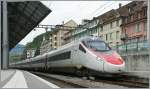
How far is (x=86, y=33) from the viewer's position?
14508 mm

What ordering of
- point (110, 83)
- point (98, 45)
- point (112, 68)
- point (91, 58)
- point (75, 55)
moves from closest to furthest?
point (110, 83)
point (112, 68)
point (98, 45)
point (91, 58)
point (75, 55)

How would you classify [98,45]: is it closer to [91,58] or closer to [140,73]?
[91,58]

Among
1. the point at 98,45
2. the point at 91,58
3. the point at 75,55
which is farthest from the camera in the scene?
the point at 75,55

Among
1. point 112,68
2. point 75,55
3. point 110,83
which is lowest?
point 110,83

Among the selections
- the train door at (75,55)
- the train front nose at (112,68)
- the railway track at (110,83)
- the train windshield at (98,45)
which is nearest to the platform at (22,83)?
the railway track at (110,83)

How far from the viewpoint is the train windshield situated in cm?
1493

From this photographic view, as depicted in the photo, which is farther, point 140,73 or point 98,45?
point 98,45

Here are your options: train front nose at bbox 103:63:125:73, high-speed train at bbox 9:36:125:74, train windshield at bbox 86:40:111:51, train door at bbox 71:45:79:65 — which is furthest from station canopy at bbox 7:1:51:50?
train front nose at bbox 103:63:125:73

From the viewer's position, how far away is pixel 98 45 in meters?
15.6

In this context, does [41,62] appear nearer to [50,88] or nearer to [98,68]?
[98,68]

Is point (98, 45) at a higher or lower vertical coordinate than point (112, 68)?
higher

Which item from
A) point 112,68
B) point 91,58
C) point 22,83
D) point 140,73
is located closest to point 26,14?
point 91,58

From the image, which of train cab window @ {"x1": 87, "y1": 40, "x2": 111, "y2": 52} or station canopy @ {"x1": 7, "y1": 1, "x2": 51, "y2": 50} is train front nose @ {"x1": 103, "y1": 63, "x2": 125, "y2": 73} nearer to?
train cab window @ {"x1": 87, "y1": 40, "x2": 111, "y2": 52}

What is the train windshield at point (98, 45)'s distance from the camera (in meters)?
14.9
